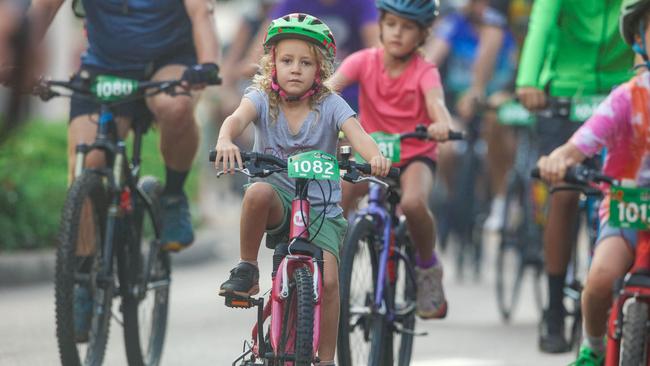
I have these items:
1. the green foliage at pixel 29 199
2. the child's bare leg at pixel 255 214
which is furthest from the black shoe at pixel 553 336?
the green foliage at pixel 29 199

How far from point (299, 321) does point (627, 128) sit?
4.90 ft

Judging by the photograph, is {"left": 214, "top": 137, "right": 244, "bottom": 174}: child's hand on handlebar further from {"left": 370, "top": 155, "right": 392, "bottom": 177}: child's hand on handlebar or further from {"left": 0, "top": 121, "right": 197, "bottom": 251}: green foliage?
{"left": 0, "top": 121, "right": 197, "bottom": 251}: green foliage

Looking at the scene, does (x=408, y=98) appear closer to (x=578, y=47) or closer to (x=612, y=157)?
(x=578, y=47)

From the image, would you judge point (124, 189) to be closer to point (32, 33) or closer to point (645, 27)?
point (645, 27)

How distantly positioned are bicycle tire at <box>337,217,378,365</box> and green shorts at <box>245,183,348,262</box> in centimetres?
76

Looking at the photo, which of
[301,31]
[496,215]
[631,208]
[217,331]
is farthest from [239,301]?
[496,215]

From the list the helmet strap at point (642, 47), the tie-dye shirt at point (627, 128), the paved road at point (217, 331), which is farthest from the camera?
the paved road at point (217, 331)

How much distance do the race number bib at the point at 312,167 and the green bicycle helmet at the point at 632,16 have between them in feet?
4.60

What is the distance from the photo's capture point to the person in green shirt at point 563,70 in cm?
648

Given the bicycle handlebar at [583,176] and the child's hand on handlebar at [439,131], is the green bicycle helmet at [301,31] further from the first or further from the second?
the child's hand on handlebar at [439,131]

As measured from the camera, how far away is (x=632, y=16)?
15.4 ft

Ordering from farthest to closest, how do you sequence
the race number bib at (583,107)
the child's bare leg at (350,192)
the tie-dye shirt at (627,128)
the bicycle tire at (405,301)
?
1. the race number bib at (583,107)
2. the child's bare leg at (350,192)
3. the bicycle tire at (405,301)
4. the tie-dye shirt at (627,128)

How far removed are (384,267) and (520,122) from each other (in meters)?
5.21

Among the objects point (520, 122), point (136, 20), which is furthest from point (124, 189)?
point (520, 122)
